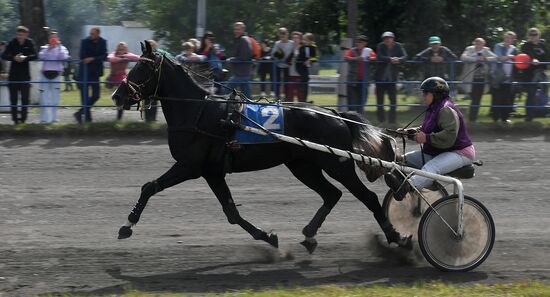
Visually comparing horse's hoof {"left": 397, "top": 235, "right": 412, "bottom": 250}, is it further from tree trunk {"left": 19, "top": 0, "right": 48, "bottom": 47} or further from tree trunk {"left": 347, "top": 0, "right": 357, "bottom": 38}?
tree trunk {"left": 19, "top": 0, "right": 48, "bottom": 47}

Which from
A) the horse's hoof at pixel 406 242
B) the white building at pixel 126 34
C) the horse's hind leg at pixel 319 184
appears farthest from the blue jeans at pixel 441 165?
the white building at pixel 126 34

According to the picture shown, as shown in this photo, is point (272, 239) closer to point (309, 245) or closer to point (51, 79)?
point (309, 245)

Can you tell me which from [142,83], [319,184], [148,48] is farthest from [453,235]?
[148,48]

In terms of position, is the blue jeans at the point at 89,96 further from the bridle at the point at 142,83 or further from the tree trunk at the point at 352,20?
the bridle at the point at 142,83

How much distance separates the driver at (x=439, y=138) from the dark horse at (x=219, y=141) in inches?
14.5

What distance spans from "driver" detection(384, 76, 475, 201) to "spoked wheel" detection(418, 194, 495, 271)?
1.07 feet

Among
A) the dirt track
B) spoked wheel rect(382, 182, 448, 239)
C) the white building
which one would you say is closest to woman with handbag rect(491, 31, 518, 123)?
the dirt track

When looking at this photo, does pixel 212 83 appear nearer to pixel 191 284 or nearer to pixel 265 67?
pixel 191 284

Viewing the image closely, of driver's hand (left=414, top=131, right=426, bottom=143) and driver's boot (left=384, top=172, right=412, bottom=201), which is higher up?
driver's hand (left=414, top=131, right=426, bottom=143)

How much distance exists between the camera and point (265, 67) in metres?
15.9

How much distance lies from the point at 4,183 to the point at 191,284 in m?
5.22

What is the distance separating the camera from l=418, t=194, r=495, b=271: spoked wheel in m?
7.62

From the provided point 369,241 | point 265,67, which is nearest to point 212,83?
point 369,241

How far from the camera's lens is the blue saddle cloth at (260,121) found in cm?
800
